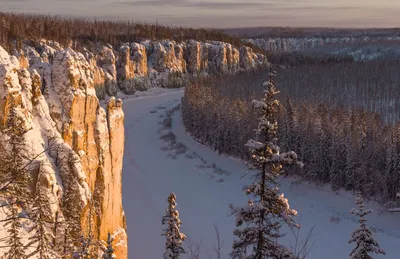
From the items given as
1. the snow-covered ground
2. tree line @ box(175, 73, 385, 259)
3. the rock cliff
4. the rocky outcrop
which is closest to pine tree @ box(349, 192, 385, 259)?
tree line @ box(175, 73, 385, 259)

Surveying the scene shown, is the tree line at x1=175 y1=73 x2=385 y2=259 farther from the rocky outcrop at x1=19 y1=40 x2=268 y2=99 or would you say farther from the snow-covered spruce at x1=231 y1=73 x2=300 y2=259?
the rocky outcrop at x1=19 y1=40 x2=268 y2=99

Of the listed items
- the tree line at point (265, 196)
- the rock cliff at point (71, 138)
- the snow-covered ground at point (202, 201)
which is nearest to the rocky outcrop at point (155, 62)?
the snow-covered ground at point (202, 201)

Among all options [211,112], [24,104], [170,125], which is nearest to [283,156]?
[24,104]

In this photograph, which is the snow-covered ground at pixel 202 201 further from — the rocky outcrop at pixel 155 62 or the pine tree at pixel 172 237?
the rocky outcrop at pixel 155 62

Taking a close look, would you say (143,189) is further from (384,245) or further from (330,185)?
(384,245)

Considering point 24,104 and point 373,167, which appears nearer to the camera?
point 24,104
